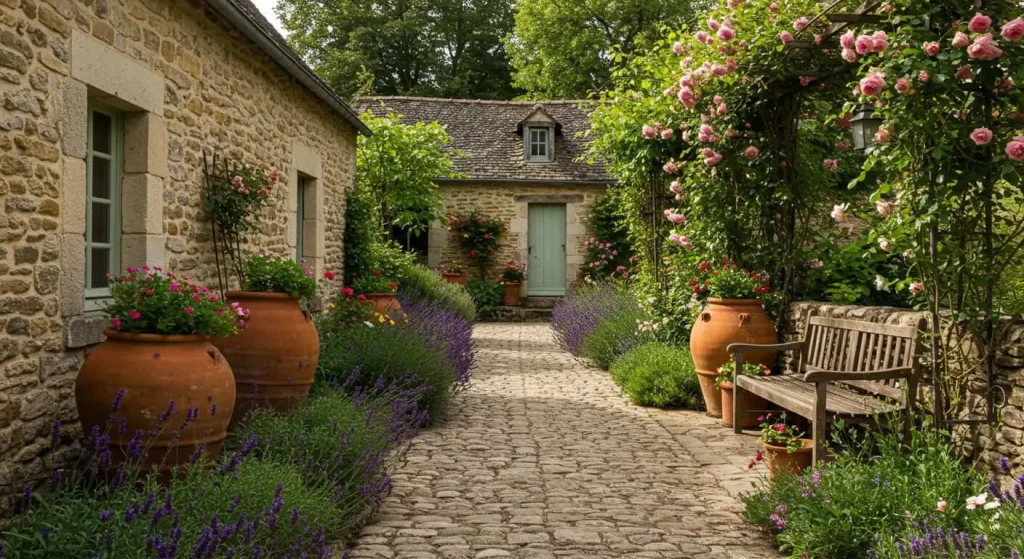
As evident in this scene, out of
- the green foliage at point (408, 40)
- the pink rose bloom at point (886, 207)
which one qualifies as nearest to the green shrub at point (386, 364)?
the pink rose bloom at point (886, 207)

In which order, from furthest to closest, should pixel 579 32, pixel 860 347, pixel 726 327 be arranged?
pixel 579 32 → pixel 726 327 → pixel 860 347

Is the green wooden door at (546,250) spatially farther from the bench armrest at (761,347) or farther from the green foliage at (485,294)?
the bench armrest at (761,347)

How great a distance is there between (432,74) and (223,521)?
82.3 ft

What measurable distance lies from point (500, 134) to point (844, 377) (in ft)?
49.0

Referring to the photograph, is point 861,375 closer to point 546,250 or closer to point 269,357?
point 269,357

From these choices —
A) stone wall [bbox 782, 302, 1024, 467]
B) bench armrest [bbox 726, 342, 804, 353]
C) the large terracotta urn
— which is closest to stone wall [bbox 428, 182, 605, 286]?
the large terracotta urn

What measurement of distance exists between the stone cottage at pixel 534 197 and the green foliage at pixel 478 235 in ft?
0.56

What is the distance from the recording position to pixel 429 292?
39.4 feet

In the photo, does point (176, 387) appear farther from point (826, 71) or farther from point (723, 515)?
point (826, 71)

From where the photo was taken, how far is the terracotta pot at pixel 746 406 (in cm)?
644

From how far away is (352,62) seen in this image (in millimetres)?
25312

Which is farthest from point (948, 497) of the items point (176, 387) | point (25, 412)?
point (25, 412)

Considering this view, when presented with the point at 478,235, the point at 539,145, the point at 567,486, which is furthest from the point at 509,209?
the point at 567,486

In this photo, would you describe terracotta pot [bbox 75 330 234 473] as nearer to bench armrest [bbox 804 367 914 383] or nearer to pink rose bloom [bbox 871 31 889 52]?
bench armrest [bbox 804 367 914 383]
